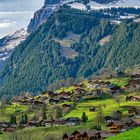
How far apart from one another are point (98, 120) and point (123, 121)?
11.8 meters

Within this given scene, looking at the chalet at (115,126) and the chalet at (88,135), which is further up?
the chalet at (88,135)

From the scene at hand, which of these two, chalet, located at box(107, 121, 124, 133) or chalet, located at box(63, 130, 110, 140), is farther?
chalet, located at box(107, 121, 124, 133)

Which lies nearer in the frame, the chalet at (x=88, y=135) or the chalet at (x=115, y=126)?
the chalet at (x=88, y=135)

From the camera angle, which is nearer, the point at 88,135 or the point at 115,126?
the point at 88,135

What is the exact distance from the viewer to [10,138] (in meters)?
193

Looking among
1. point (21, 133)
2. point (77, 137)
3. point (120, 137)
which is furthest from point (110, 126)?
point (120, 137)

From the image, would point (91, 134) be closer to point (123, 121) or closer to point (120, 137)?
point (123, 121)

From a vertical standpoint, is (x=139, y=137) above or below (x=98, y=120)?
above

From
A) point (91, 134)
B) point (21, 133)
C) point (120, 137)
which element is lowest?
point (21, 133)

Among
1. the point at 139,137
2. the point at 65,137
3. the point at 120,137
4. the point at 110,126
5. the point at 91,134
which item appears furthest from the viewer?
the point at 110,126

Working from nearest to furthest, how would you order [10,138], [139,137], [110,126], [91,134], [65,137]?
[139,137] → [91,134] → [65,137] → [110,126] → [10,138]

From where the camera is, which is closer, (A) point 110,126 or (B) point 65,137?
(B) point 65,137

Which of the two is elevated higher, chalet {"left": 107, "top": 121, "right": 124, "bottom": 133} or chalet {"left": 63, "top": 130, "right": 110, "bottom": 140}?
chalet {"left": 63, "top": 130, "right": 110, "bottom": 140}

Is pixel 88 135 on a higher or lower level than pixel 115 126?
higher
